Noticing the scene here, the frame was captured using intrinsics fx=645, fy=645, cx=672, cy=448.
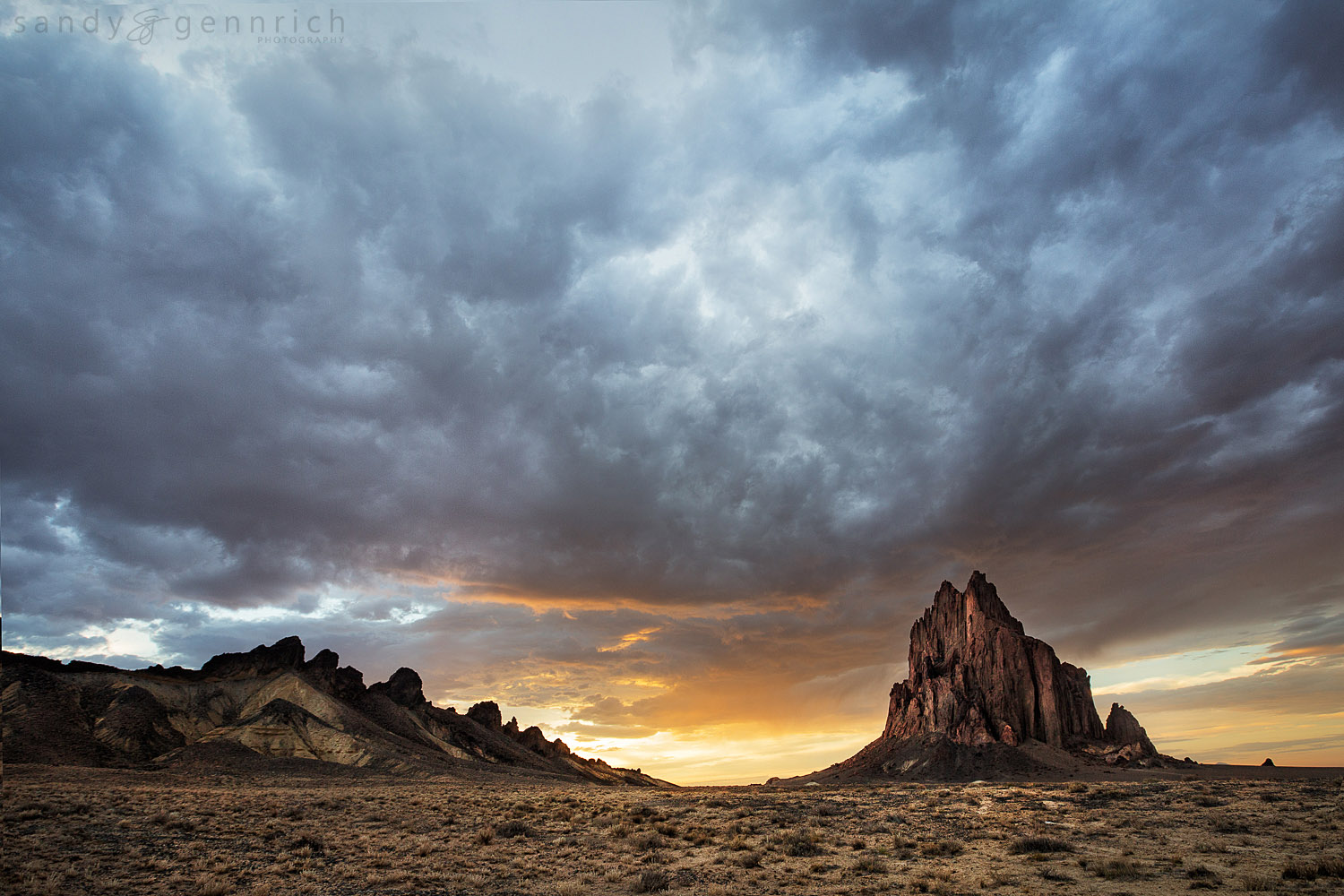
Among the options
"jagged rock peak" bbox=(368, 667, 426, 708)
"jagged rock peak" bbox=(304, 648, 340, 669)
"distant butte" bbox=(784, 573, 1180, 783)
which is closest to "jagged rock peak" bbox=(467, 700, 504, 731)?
"jagged rock peak" bbox=(368, 667, 426, 708)

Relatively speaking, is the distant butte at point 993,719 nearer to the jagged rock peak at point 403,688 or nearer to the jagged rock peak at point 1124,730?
the jagged rock peak at point 1124,730

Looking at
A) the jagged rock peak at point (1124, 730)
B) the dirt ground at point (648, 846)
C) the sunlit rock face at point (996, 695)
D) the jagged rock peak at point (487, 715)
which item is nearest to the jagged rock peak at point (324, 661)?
the jagged rock peak at point (487, 715)

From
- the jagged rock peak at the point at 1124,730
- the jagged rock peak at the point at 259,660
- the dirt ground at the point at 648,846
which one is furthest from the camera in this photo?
the jagged rock peak at the point at 1124,730

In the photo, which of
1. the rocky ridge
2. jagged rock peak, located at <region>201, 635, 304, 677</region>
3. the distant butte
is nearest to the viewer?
the rocky ridge

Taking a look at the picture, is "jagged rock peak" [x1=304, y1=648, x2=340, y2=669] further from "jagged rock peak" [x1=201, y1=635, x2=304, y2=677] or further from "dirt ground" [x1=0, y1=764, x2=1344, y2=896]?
"dirt ground" [x1=0, y1=764, x2=1344, y2=896]

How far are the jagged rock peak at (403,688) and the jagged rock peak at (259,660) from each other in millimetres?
26303

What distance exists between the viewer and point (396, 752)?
100 metres

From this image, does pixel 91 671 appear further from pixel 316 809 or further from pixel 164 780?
pixel 316 809

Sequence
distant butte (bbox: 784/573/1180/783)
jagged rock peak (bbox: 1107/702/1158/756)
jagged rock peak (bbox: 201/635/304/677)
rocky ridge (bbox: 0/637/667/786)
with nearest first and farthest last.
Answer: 1. rocky ridge (bbox: 0/637/667/786)
2. jagged rock peak (bbox: 201/635/304/677)
3. distant butte (bbox: 784/573/1180/783)
4. jagged rock peak (bbox: 1107/702/1158/756)

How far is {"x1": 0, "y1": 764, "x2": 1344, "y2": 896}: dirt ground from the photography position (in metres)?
20.5

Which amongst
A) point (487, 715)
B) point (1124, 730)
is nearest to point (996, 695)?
point (1124, 730)

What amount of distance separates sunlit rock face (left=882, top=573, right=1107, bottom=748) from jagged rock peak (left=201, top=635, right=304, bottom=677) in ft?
511

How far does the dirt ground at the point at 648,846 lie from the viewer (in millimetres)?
20500

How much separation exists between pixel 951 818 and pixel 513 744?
15445 cm
